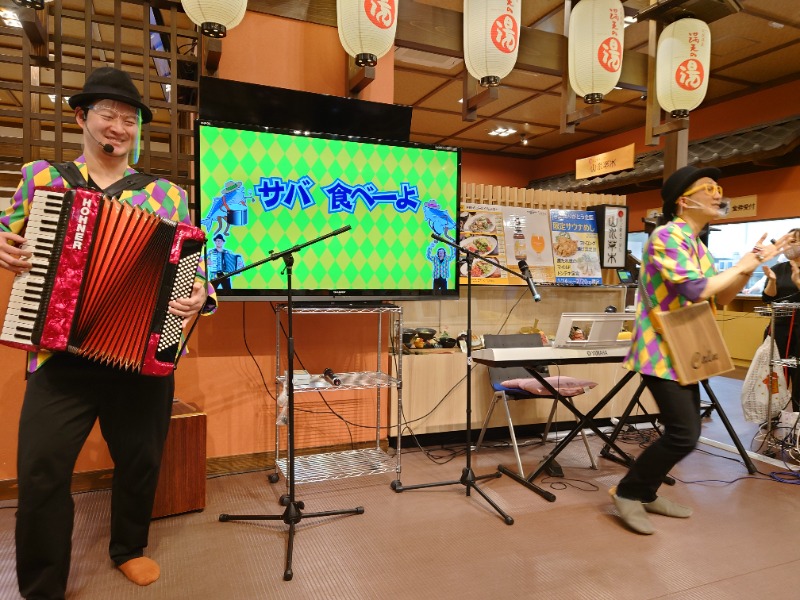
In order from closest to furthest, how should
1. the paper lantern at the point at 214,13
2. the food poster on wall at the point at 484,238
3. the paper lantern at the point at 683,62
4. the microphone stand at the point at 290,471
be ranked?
the microphone stand at the point at 290,471
the paper lantern at the point at 214,13
the paper lantern at the point at 683,62
the food poster on wall at the point at 484,238

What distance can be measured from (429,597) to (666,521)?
1.44 meters

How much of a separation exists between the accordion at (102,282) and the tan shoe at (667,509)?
8.21 feet

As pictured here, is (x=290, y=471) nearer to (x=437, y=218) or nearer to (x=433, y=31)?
(x=437, y=218)

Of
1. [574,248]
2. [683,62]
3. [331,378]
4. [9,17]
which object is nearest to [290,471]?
[331,378]

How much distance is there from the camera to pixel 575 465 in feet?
11.8

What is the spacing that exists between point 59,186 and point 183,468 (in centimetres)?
151

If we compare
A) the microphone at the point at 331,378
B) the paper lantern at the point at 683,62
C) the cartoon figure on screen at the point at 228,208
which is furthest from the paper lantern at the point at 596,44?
the microphone at the point at 331,378

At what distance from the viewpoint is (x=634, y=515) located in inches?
104

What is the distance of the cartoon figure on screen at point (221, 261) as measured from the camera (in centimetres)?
295

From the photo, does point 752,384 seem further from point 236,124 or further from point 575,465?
point 236,124

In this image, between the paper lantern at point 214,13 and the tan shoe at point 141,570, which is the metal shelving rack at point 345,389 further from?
the paper lantern at point 214,13

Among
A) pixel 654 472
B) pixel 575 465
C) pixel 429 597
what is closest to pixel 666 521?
pixel 654 472

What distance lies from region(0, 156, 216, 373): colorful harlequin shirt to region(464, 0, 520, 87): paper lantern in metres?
→ 2.13

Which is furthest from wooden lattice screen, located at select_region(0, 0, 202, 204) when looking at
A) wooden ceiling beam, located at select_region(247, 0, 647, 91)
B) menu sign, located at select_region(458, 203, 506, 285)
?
menu sign, located at select_region(458, 203, 506, 285)
